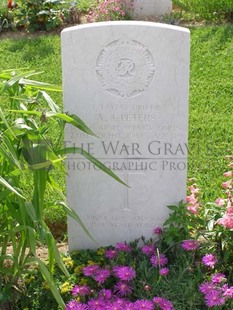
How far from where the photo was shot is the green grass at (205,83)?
4801 mm

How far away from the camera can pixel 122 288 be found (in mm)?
3209

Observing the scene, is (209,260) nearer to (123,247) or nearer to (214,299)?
(214,299)

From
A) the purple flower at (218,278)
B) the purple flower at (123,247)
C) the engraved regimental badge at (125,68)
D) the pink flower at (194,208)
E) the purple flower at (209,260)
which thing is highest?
the engraved regimental badge at (125,68)

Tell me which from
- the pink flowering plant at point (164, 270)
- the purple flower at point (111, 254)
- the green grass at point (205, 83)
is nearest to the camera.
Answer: the pink flowering plant at point (164, 270)

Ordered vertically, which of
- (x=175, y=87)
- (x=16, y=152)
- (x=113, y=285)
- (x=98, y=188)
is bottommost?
(x=113, y=285)

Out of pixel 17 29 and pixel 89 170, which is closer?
pixel 89 170

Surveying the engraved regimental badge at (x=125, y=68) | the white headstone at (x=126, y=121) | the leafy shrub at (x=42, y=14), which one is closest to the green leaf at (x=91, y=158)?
the white headstone at (x=126, y=121)

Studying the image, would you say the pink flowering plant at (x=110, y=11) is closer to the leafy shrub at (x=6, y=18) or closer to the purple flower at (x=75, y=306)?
the leafy shrub at (x=6, y=18)

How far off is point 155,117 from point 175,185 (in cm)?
41

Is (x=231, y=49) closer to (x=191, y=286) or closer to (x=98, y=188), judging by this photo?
(x=98, y=188)

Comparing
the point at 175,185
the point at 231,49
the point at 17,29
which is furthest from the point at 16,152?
the point at 17,29

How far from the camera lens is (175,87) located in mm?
3467

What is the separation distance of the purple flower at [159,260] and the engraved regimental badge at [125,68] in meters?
0.85

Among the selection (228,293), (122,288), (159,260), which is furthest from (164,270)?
(228,293)
